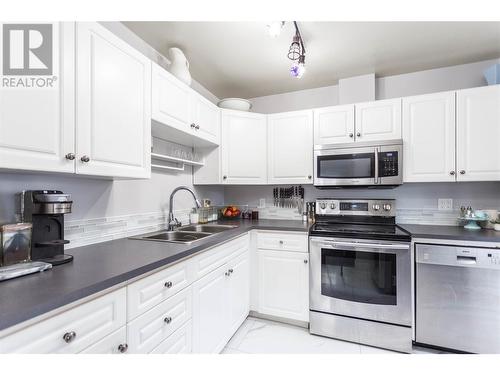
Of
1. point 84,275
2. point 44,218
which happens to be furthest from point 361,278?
A: point 44,218

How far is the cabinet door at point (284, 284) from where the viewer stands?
2094mm

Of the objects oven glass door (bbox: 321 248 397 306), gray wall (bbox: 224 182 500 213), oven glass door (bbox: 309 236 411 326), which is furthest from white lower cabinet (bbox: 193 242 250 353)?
gray wall (bbox: 224 182 500 213)

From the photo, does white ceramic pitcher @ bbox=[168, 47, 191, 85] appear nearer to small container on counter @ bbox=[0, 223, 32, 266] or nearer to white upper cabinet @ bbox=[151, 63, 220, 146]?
white upper cabinet @ bbox=[151, 63, 220, 146]

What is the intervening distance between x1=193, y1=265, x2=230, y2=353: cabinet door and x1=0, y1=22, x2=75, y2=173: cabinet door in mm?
981

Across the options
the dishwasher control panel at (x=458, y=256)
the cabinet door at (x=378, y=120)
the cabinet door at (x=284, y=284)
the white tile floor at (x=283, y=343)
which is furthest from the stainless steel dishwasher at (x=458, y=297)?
the cabinet door at (x=378, y=120)

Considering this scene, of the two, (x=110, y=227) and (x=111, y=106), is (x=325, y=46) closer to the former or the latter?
(x=111, y=106)

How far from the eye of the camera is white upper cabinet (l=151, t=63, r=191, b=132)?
160 cm

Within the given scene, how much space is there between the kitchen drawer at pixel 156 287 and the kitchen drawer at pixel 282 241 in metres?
0.96

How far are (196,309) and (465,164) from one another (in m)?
2.41

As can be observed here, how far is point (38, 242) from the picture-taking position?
1.08m

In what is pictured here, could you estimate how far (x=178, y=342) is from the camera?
126 cm

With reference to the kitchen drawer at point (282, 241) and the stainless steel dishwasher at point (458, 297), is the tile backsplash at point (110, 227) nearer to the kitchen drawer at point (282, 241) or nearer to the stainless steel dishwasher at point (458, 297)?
the kitchen drawer at point (282, 241)
